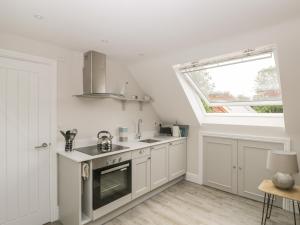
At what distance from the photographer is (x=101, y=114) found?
2975mm

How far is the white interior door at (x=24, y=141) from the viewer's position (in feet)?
6.63

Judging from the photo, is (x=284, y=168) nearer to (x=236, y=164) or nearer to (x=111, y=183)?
(x=236, y=164)

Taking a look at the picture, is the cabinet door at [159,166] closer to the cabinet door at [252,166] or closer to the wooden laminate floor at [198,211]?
the wooden laminate floor at [198,211]

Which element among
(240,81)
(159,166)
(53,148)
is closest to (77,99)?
(53,148)

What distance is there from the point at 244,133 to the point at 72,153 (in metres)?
2.61

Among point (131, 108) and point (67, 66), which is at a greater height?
point (67, 66)

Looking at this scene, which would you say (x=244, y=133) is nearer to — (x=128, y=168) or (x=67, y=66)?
(x=128, y=168)

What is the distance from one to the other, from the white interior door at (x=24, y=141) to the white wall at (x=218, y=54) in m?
1.64

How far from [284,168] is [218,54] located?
1545 millimetres

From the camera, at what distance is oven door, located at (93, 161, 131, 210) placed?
2.15 meters

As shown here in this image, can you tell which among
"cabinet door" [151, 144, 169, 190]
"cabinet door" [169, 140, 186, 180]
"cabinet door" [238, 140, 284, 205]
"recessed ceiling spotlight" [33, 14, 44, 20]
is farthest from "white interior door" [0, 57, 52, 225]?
"cabinet door" [238, 140, 284, 205]

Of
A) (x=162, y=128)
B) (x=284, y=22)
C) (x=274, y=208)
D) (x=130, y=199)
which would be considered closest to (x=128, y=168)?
(x=130, y=199)

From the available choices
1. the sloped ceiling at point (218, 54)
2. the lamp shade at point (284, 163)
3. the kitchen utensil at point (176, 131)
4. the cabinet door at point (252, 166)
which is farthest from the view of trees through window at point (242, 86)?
the lamp shade at point (284, 163)

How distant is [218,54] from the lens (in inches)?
93.4
